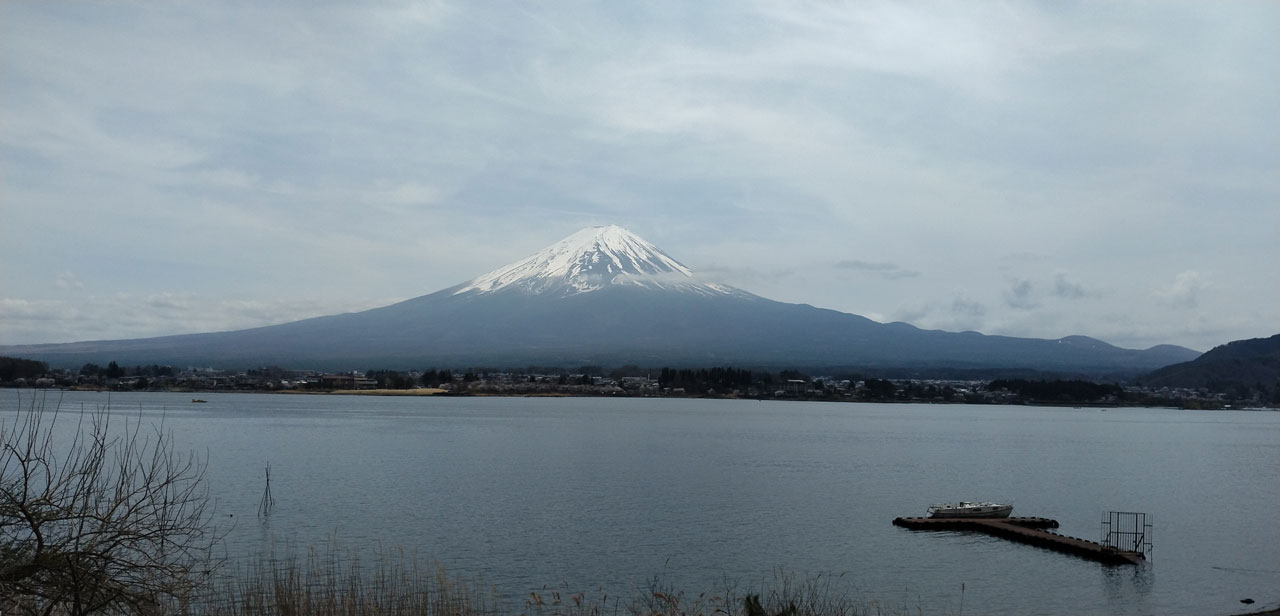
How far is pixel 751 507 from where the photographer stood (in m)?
25.0

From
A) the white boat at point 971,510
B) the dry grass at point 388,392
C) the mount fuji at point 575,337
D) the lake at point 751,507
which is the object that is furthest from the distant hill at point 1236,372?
the white boat at point 971,510

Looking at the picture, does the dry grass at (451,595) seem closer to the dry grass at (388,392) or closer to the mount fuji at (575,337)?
the dry grass at (388,392)

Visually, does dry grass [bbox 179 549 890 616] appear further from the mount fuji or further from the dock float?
the mount fuji

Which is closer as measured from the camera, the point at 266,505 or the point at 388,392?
the point at 266,505

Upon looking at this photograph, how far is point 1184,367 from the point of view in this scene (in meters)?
146

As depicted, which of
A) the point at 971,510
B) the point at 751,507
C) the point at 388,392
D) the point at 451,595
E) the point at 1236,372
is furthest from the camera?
the point at 1236,372

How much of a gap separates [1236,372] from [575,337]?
Answer: 96.1 metres

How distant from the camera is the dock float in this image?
19531 millimetres

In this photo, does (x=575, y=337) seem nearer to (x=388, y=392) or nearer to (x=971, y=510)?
(x=388, y=392)

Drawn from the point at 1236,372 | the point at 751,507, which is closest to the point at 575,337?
the point at 1236,372

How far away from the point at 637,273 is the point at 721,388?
83.1 m

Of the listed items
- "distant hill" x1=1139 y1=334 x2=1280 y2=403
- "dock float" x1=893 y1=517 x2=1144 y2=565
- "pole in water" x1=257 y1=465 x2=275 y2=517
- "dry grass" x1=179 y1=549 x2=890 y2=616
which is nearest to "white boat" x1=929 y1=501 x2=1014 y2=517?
"dock float" x1=893 y1=517 x2=1144 y2=565

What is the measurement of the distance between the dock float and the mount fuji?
124360mm

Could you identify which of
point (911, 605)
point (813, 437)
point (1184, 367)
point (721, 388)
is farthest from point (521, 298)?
point (911, 605)
